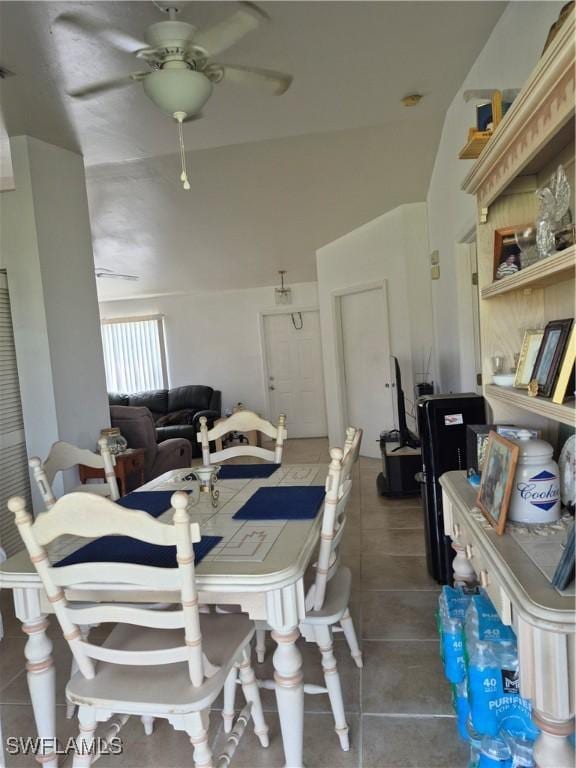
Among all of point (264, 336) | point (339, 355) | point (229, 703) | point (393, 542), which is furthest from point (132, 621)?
point (264, 336)

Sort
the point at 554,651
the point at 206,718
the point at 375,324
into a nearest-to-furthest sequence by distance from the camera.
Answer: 1. the point at 554,651
2. the point at 206,718
3. the point at 375,324

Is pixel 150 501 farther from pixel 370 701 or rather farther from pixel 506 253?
pixel 506 253

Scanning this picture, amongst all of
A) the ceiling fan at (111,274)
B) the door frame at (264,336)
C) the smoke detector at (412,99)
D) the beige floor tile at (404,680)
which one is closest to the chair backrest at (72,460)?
the beige floor tile at (404,680)

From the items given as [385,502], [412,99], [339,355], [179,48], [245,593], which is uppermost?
[412,99]

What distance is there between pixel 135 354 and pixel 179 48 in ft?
22.3

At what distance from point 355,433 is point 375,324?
386 centimetres

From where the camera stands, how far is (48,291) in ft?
11.1

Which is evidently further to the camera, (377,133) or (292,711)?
(377,133)

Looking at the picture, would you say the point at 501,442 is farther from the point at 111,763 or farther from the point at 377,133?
the point at 377,133

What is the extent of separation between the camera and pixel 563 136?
1398mm

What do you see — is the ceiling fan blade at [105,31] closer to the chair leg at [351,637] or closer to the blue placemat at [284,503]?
the blue placemat at [284,503]

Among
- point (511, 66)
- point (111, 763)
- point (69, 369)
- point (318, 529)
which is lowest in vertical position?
point (111, 763)

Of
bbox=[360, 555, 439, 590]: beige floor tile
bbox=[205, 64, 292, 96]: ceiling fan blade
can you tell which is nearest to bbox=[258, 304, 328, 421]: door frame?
bbox=[360, 555, 439, 590]: beige floor tile

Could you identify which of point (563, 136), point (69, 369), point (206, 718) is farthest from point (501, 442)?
point (69, 369)
